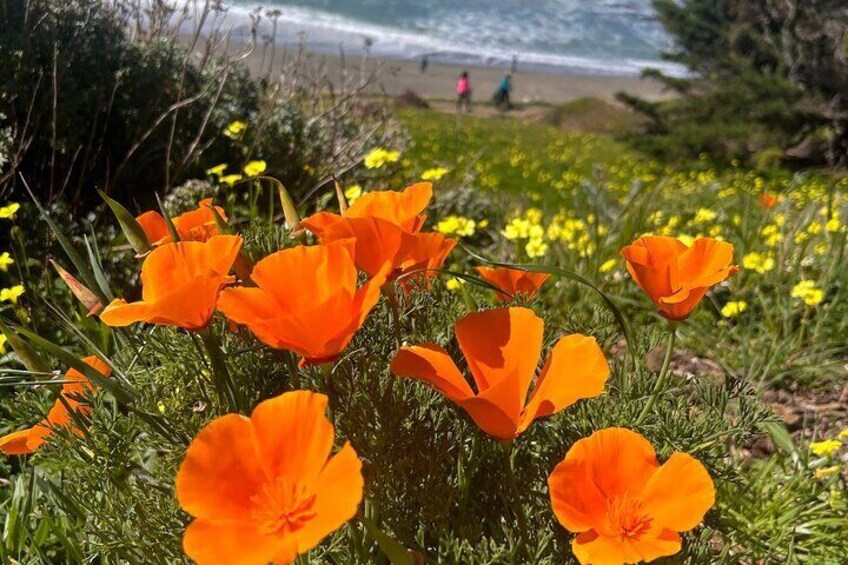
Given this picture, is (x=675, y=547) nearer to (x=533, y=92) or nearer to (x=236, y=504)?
(x=236, y=504)

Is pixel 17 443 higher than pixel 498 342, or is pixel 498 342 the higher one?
pixel 498 342

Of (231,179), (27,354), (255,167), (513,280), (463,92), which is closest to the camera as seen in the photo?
(27,354)

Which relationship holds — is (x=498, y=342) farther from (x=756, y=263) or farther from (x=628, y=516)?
(x=756, y=263)

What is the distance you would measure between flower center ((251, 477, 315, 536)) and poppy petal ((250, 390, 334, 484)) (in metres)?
0.01

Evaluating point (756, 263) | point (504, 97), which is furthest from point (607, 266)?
point (504, 97)

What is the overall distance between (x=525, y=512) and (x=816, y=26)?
10996mm

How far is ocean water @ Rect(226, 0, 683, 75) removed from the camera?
29281 mm

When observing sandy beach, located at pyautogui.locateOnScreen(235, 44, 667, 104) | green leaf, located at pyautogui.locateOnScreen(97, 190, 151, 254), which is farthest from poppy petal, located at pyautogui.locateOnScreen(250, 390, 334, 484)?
sandy beach, located at pyautogui.locateOnScreen(235, 44, 667, 104)

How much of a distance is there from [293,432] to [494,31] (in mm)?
43900

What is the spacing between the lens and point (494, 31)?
1650 inches

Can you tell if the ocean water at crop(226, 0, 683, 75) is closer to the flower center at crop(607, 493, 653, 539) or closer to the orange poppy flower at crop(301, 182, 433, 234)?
the orange poppy flower at crop(301, 182, 433, 234)

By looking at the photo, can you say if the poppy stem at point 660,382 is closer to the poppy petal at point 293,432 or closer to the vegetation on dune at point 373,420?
the vegetation on dune at point 373,420

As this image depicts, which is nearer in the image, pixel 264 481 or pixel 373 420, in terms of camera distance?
pixel 264 481

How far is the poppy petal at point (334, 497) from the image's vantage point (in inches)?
26.6
